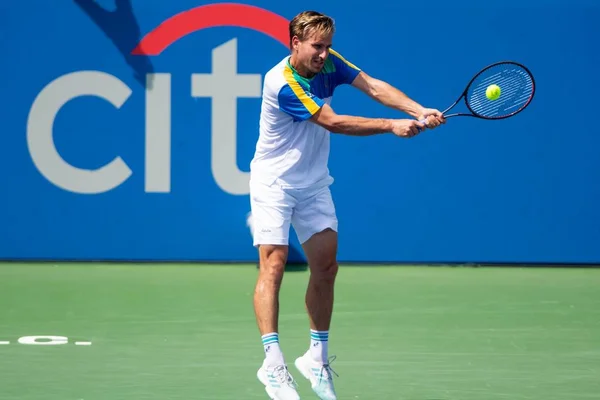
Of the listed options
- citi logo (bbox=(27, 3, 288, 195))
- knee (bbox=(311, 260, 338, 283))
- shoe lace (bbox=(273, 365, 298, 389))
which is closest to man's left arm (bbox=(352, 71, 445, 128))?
knee (bbox=(311, 260, 338, 283))

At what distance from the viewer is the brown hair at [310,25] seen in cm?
545

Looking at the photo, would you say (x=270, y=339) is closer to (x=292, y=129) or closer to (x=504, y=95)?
(x=292, y=129)

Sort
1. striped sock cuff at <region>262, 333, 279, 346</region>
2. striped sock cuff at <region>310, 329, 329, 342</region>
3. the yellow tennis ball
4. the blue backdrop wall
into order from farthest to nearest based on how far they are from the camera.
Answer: the blue backdrop wall → the yellow tennis ball → striped sock cuff at <region>310, 329, 329, 342</region> → striped sock cuff at <region>262, 333, 279, 346</region>

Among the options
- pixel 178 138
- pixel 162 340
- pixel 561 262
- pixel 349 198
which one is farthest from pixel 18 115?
pixel 561 262

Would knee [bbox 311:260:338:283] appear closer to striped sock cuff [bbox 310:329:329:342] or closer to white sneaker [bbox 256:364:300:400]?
striped sock cuff [bbox 310:329:329:342]

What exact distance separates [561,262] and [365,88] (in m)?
4.31

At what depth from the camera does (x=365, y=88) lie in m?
5.93

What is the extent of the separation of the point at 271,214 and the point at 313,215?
21cm

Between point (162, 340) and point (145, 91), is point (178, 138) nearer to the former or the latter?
point (145, 91)

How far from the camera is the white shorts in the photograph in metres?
5.64

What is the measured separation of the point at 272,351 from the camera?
→ 541cm

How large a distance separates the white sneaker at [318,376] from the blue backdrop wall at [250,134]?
4.07 m

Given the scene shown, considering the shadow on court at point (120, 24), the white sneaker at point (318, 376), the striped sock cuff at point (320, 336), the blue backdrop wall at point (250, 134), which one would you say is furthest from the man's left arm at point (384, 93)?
the shadow on court at point (120, 24)

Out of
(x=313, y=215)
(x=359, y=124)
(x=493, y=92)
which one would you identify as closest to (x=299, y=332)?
(x=313, y=215)
